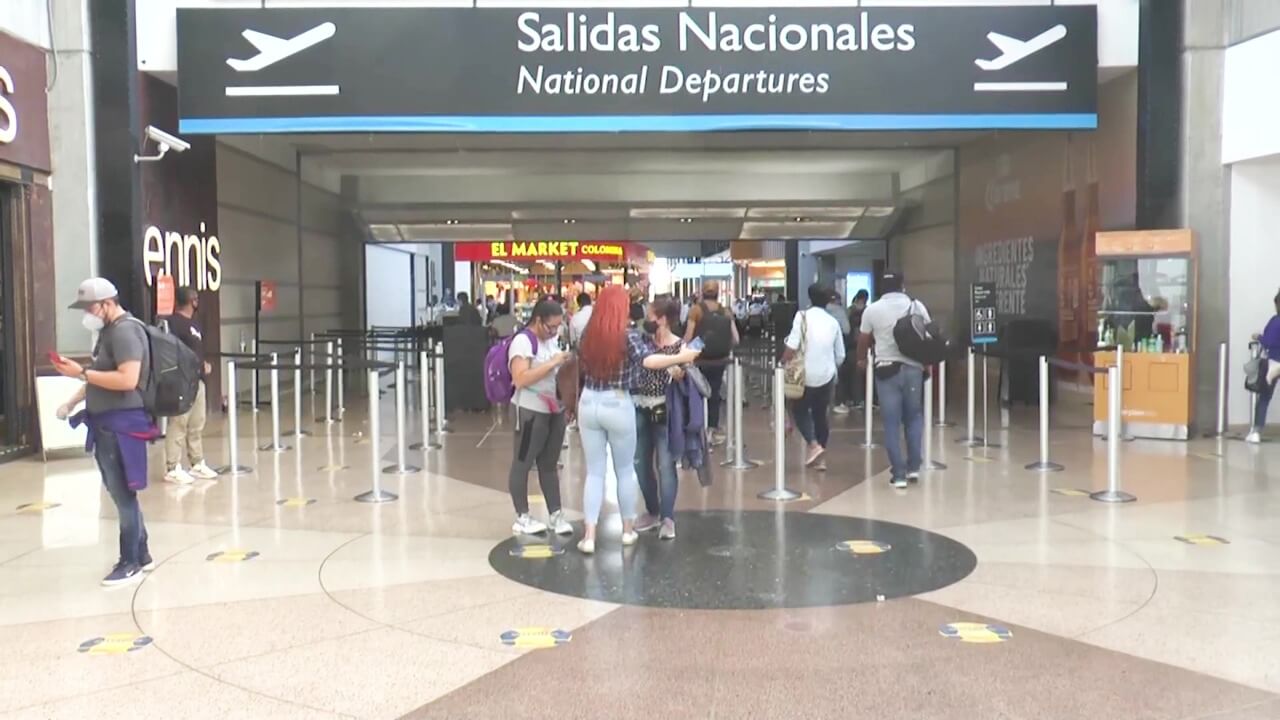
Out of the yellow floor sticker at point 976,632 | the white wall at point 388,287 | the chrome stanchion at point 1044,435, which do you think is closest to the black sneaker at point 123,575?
the yellow floor sticker at point 976,632

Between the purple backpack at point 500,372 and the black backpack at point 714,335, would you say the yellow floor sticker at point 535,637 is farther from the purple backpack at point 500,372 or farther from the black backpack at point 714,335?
A: the black backpack at point 714,335

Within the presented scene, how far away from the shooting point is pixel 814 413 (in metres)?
9.84

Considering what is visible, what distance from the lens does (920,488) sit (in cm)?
872

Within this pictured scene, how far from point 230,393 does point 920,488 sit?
6093 mm

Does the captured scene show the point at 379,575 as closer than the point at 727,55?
Yes

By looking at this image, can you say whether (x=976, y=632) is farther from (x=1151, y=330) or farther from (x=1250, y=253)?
(x=1250, y=253)

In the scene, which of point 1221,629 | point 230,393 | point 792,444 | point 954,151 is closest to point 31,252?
point 230,393

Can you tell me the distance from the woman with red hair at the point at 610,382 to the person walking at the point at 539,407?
32 cm

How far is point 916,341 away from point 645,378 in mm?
2859

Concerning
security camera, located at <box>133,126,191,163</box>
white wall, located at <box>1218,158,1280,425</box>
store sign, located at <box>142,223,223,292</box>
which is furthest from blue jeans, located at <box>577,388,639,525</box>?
white wall, located at <box>1218,158,1280,425</box>

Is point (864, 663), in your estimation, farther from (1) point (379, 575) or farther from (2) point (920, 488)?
(2) point (920, 488)

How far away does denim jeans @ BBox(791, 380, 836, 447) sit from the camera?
31.6 ft

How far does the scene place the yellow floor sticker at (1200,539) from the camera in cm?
675

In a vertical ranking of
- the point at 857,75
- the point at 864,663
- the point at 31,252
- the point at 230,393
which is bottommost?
the point at 864,663
